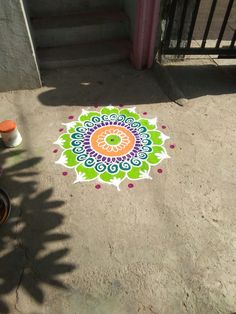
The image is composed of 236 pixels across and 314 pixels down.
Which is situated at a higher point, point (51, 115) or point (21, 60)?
point (21, 60)

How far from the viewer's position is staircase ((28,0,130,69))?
192 inches

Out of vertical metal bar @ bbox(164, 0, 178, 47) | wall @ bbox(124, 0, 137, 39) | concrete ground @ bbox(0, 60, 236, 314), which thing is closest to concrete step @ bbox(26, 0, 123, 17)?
wall @ bbox(124, 0, 137, 39)

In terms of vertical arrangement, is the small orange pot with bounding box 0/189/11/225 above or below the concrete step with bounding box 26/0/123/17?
below

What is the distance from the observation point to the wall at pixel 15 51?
3746 millimetres

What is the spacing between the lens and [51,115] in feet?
13.7

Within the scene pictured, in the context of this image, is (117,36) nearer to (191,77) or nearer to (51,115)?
(191,77)

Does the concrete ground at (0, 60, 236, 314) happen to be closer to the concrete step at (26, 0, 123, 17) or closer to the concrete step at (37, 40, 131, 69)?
the concrete step at (37, 40, 131, 69)

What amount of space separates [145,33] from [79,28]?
1155 millimetres

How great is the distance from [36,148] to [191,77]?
9.25 ft

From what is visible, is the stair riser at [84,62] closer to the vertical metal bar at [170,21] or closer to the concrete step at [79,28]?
the concrete step at [79,28]

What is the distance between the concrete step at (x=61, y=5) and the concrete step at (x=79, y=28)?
0.12m

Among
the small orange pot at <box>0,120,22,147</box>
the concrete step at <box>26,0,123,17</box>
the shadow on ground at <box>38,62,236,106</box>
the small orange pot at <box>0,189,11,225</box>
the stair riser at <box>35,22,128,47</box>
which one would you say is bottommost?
the small orange pot at <box>0,189,11,225</box>

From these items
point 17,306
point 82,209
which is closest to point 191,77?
point 82,209

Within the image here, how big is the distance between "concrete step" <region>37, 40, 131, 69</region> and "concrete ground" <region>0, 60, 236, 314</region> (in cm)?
79
